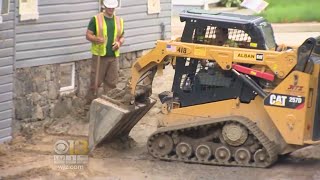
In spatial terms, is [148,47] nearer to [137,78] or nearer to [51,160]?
[137,78]

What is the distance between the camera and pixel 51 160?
1123cm

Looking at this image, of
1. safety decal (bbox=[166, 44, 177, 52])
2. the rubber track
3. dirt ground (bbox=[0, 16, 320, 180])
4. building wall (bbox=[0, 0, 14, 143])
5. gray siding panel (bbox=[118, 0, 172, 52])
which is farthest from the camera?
gray siding panel (bbox=[118, 0, 172, 52])

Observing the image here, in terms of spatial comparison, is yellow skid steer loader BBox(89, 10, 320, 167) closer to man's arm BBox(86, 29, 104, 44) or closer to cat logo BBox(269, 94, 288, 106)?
cat logo BBox(269, 94, 288, 106)

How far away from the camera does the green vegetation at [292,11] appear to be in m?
24.6

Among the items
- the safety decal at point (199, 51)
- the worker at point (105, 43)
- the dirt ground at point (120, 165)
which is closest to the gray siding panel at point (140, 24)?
the worker at point (105, 43)

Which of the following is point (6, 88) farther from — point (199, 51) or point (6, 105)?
point (199, 51)

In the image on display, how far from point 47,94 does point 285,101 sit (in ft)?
13.4

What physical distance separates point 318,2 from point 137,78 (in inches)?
549

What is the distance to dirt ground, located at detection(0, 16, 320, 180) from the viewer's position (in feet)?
34.7

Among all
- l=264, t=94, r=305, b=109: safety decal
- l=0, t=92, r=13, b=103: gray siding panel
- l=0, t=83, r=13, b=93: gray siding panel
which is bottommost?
l=0, t=92, r=13, b=103: gray siding panel

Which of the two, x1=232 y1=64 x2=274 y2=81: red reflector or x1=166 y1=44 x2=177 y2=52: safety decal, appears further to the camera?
x1=166 y1=44 x2=177 y2=52: safety decal

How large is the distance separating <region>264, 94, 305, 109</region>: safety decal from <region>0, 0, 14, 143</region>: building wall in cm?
377

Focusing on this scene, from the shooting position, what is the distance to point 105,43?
13.2 metres

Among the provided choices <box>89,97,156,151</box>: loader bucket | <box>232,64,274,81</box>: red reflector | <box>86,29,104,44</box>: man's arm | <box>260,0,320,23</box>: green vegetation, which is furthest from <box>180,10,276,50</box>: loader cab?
<box>260,0,320,23</box>: green vegetation
